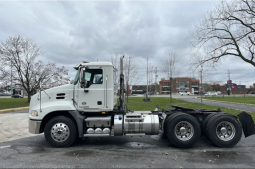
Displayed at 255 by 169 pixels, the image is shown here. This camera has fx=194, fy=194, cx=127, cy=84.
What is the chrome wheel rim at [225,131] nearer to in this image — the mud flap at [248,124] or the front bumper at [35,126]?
the mud flap at [248,124]

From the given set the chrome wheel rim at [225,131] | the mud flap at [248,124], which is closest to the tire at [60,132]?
the chrome wheel rim at [225,131]

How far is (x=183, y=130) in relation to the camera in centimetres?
605

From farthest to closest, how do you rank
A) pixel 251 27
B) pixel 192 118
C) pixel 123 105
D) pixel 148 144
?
pixel 251 27
pixel 123 105
pixel 148 144
pixel 192 118

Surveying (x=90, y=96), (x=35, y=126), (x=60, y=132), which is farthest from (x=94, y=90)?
(x=35, y=126)

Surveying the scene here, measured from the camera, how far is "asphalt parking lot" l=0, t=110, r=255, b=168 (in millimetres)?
4707

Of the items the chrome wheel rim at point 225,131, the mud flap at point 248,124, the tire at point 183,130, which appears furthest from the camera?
the mud flap at point 248,124

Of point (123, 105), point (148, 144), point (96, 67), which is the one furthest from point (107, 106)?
point (148, 144)

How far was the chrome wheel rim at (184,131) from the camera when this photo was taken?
604 centimetres

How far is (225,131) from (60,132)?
5154 mm

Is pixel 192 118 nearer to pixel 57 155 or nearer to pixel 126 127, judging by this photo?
pixel 126 127

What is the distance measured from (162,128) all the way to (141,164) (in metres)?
1.90

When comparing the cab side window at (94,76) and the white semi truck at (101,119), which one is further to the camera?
the cab side window at (94,76)

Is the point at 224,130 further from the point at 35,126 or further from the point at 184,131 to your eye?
the point at 35,126

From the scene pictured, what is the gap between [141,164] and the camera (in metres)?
4.71
